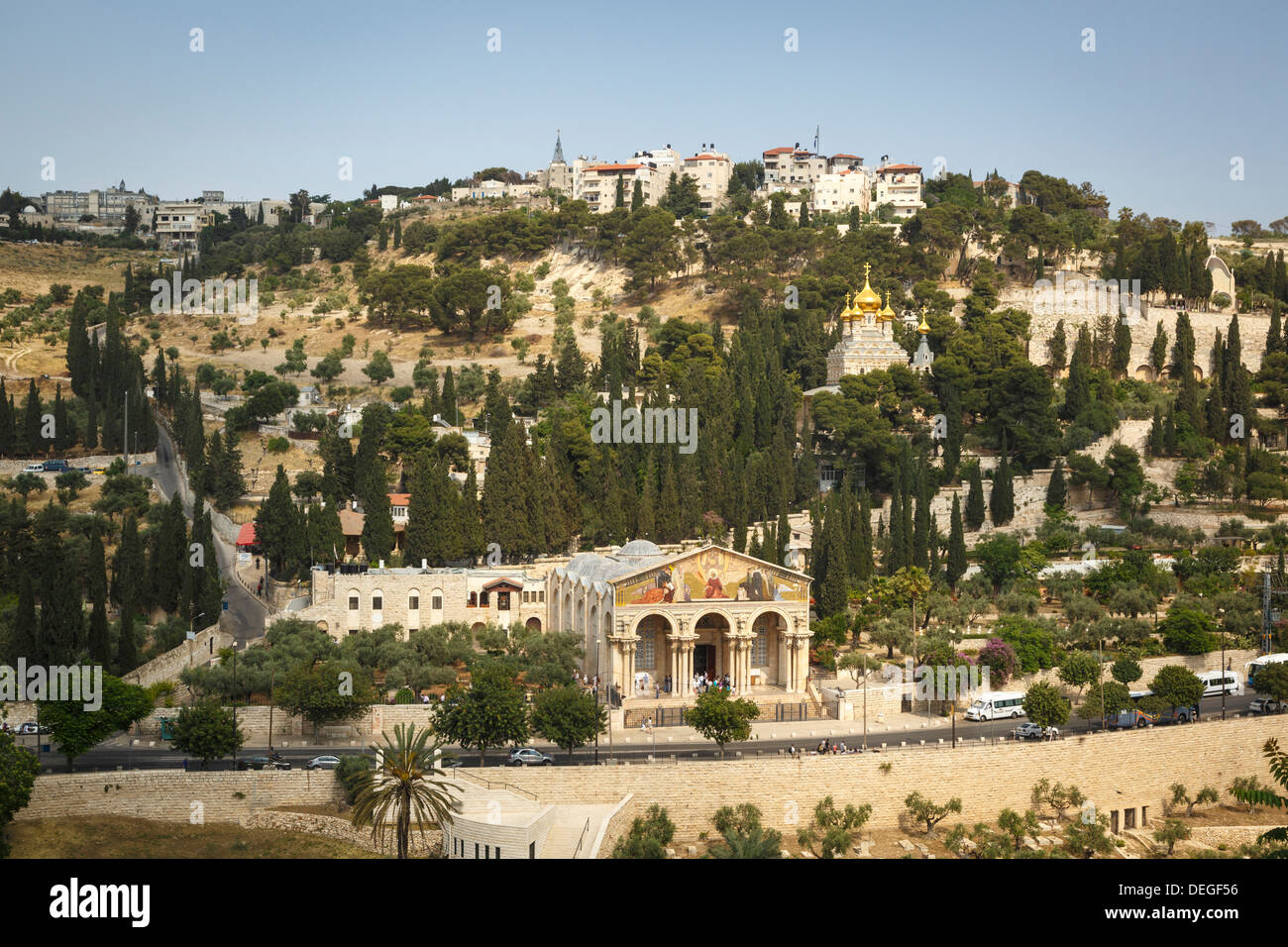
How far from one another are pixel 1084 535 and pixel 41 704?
47.1 meters

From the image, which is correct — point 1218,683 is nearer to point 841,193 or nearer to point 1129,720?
point 1129,720

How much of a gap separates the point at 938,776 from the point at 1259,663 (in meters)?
18.2

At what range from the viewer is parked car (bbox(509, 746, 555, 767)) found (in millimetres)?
40719

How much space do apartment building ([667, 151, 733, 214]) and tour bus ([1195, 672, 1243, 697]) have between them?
84.3 metres

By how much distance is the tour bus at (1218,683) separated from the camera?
52719mm

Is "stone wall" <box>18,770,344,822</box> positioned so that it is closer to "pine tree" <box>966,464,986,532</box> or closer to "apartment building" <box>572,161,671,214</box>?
"pine tree" <box>966,464,986,532</box>

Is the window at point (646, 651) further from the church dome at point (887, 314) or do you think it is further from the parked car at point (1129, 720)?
the church dome at point (887, 314)

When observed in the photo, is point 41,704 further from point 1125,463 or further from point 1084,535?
point 1125,463

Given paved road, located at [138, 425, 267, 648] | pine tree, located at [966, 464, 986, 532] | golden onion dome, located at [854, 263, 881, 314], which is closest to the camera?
paved road, located at [138, 425, 267, 648]

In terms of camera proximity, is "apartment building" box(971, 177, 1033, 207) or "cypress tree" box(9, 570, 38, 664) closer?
"cypress tree" box(9, 570, 38, 664)

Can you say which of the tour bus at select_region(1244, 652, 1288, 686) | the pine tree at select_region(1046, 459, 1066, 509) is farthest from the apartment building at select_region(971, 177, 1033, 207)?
the tour bus at select_region(1244, 652, 1288, 686)

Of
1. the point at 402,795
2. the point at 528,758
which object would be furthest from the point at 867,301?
the point at 402,795
